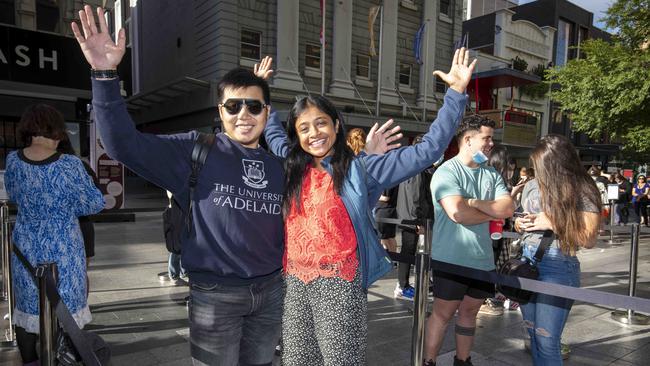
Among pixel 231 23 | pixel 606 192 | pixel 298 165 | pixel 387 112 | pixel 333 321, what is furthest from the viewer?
pixel 387 112

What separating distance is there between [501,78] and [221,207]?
22.8 meters

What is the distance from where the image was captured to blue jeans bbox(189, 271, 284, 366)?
1.83m

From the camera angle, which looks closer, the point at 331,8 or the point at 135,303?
the point at 135,303

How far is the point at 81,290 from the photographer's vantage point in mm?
2830

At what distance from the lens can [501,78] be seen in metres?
21.8

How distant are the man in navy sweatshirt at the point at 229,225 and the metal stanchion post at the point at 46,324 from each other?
614 mm

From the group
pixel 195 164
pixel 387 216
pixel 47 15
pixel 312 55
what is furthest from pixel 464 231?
pixel 312 55

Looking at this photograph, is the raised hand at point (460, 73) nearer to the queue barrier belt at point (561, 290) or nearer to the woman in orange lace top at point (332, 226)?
the woman in orange lace top at point (332, 226)

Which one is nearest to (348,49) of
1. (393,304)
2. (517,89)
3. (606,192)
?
(606,192)

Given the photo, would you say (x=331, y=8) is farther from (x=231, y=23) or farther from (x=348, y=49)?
(x=231, y=23)

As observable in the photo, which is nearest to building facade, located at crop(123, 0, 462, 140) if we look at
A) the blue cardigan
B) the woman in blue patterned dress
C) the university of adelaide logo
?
the woman in blue patterned dress

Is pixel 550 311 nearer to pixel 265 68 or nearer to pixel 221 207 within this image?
pixel 221 207

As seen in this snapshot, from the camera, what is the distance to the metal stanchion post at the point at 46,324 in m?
1.85

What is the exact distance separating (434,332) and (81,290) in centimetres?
244
